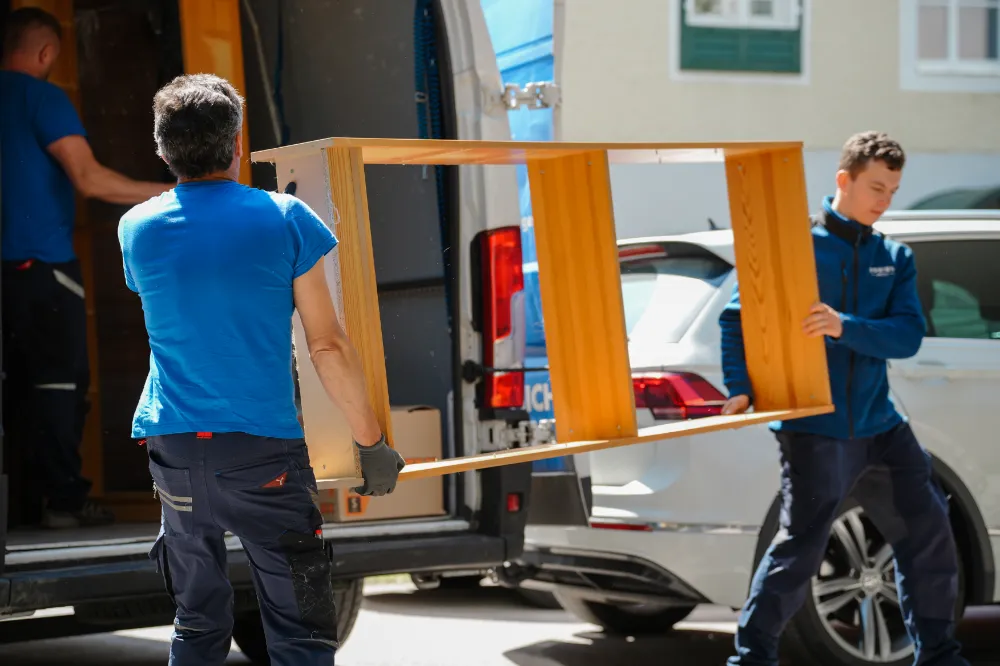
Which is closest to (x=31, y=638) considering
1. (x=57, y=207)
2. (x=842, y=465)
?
(x=57, y=207)

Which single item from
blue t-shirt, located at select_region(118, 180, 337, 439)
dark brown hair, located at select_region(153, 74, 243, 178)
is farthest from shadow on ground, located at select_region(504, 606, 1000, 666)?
dark brown hair, located at select_region(153, 74, 243, 178)

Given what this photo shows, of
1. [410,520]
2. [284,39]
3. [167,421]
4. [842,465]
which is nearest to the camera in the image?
[167,421]

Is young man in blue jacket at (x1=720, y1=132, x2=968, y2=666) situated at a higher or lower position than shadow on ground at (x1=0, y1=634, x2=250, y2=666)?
higher

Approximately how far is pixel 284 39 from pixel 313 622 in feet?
9.97

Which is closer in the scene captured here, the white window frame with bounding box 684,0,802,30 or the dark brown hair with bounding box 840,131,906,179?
the dark brown hair with bounding box 840,131,906,179

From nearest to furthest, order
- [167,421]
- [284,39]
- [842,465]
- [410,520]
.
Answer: [167,421] → [842,465] → [410,520] → [284,39]

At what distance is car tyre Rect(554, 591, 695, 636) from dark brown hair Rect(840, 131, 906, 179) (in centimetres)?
248

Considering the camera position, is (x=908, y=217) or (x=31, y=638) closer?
(x=31, y=638)

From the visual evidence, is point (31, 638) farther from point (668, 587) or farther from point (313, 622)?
point (668, 587)

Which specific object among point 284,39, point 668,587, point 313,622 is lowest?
point 668,587

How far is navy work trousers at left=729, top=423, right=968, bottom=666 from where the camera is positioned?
186 inches

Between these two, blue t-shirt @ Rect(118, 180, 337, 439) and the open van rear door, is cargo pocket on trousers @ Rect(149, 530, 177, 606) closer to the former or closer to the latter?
blue t-shirt @ Rect(118, 180, 337, 439)

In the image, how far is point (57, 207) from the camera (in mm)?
5594

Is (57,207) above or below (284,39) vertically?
below
